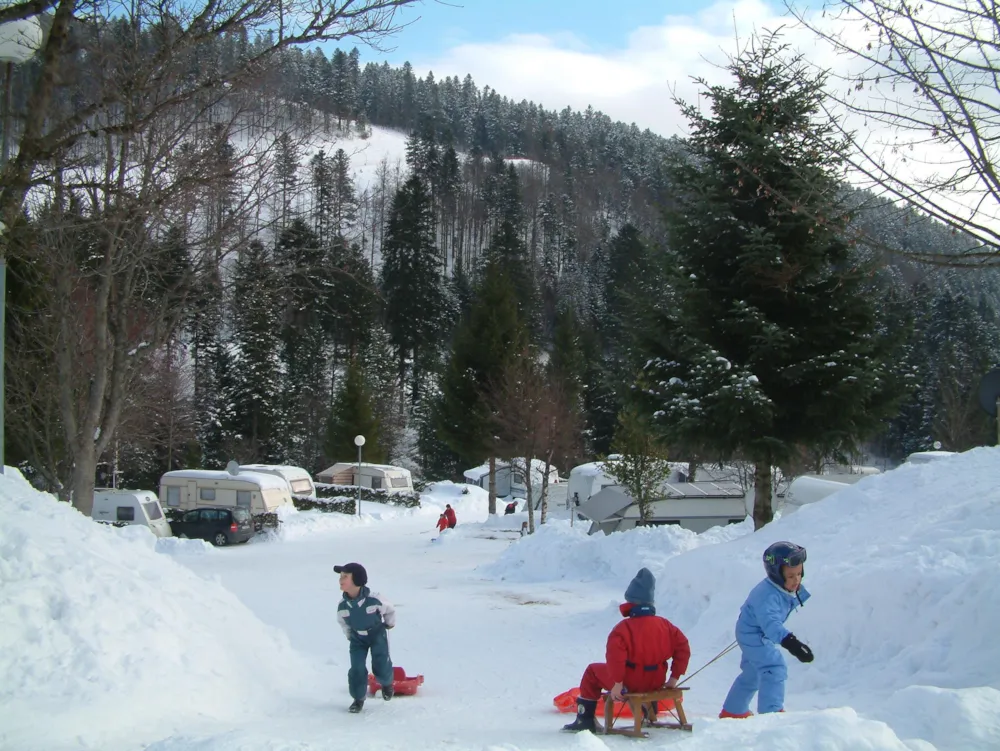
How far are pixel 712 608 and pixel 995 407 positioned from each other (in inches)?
224

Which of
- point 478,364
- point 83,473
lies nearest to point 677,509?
point 478,364

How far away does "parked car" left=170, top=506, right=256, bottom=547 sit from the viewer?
29.0 meters

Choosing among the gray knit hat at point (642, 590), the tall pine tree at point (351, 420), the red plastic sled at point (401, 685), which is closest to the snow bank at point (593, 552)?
the red plastic sled at point (401, 685)

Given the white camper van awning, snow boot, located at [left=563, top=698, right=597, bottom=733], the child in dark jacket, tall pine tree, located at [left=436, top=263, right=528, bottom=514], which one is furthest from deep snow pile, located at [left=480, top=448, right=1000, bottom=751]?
tall pine tree, located at [left=436, top=263, right=528, bottom=514]

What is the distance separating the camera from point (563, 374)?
1689 inches

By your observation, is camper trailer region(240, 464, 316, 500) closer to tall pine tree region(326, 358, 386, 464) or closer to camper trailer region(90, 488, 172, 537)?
camper trailer region(90, 488, 172, 537)

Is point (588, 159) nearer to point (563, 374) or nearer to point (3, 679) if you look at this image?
point (563, 374)

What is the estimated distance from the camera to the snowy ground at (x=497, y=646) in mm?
5145

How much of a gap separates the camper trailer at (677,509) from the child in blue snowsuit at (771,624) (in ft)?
66.2

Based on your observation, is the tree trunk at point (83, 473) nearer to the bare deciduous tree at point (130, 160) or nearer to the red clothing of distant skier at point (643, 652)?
the bare deciduous tree at point (130, 160)

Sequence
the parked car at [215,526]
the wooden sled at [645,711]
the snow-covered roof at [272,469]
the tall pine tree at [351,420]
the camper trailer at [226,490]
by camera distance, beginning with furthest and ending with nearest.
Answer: the tall pine tree at [351,420] → the snow-covered roof at [272,469] → the camper trailer at [226,490] → the parked car at [215,526] → the wooden sled at [645,711]

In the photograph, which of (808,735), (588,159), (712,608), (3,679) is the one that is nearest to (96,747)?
(3,679)

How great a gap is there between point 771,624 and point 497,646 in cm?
573

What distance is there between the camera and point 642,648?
19.9 feet
